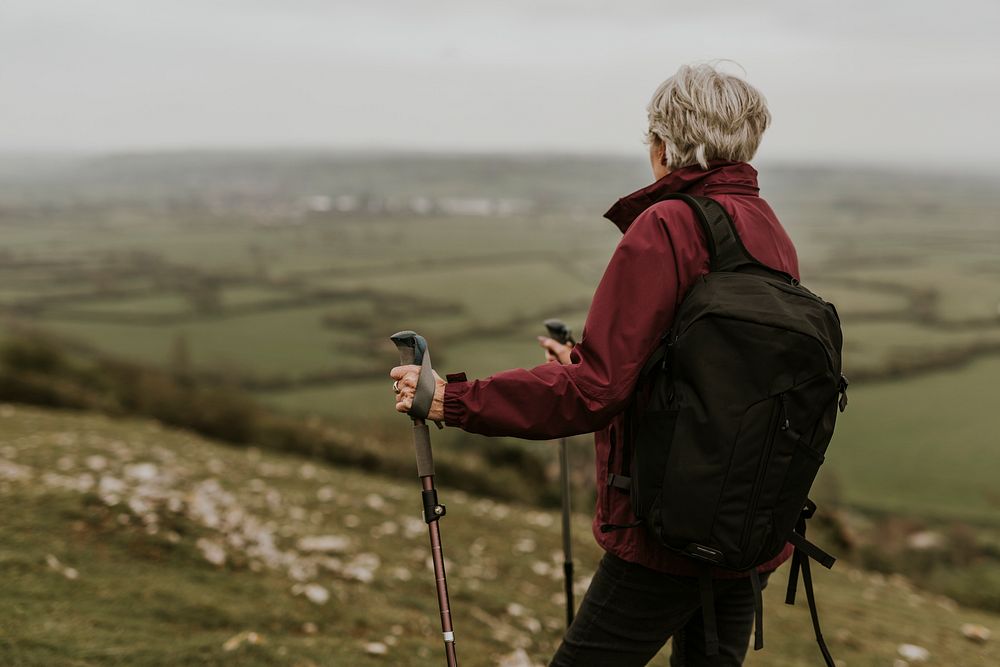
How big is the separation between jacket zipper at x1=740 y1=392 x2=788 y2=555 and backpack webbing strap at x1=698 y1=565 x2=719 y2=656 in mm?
302

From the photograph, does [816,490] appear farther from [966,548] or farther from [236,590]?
[236,590]

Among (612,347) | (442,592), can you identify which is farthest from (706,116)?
(442,592)

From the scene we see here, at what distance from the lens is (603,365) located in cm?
281

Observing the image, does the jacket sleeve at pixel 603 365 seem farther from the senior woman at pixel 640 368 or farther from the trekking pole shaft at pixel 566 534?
the trekking pole shaft at pixel 566 534

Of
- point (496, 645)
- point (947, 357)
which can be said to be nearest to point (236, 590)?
point (496, 645)

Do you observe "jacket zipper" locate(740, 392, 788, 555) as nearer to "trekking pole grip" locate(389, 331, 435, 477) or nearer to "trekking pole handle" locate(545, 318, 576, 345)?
"trekking pole grip" locate(389, 331, 435, 477)

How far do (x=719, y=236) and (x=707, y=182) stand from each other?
0.93 feet

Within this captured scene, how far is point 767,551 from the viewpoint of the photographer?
2.94m

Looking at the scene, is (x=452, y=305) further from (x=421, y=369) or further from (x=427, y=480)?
(x=421, y=369)

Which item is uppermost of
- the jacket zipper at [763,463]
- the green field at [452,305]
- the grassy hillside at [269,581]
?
the jacket zipper at [763,463]

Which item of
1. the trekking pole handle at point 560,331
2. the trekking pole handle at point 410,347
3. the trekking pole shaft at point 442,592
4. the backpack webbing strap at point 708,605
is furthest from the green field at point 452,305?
the trekking pole handle at point 410,347

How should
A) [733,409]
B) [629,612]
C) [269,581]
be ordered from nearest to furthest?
[733,409] → [629,612] → [269,581]

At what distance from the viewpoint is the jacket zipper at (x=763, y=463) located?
8.97 feet

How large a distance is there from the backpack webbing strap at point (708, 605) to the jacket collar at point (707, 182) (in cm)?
152
